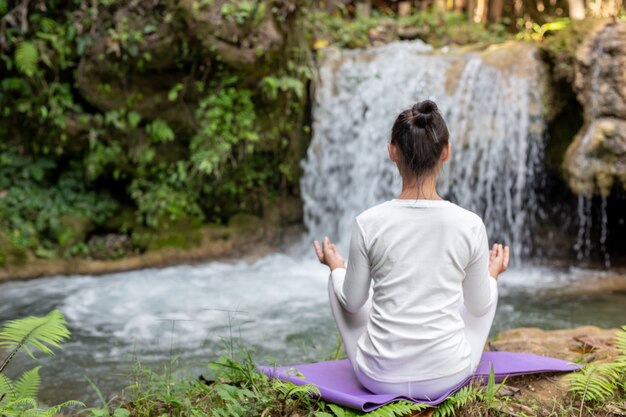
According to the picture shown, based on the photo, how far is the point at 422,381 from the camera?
265 centimetres

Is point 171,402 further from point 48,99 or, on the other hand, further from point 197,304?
point 48,99

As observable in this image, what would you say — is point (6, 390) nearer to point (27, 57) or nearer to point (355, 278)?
point (355, 278)

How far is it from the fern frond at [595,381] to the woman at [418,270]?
1.97 ft

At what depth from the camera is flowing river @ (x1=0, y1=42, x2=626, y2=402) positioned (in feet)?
19.9

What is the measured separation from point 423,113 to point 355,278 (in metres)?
0.81

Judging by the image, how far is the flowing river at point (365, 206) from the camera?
6.07 meters

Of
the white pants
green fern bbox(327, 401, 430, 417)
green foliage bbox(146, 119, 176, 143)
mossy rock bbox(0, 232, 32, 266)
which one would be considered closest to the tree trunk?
→ green foliage bbox(146, 119, 176, 143)

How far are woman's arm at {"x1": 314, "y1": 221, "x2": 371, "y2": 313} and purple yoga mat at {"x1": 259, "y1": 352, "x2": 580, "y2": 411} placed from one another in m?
0.38

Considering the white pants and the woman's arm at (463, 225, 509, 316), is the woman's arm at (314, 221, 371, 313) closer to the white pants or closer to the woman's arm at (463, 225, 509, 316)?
the white pants

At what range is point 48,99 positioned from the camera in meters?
7.68

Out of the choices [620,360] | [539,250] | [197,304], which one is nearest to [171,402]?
[620,360]

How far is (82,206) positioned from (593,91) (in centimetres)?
706

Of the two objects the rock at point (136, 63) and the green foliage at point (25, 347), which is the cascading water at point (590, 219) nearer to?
the rock at point (136, 63)

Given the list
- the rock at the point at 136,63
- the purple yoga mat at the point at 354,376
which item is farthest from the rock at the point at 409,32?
the purple yoga mat at the point at 354,376
